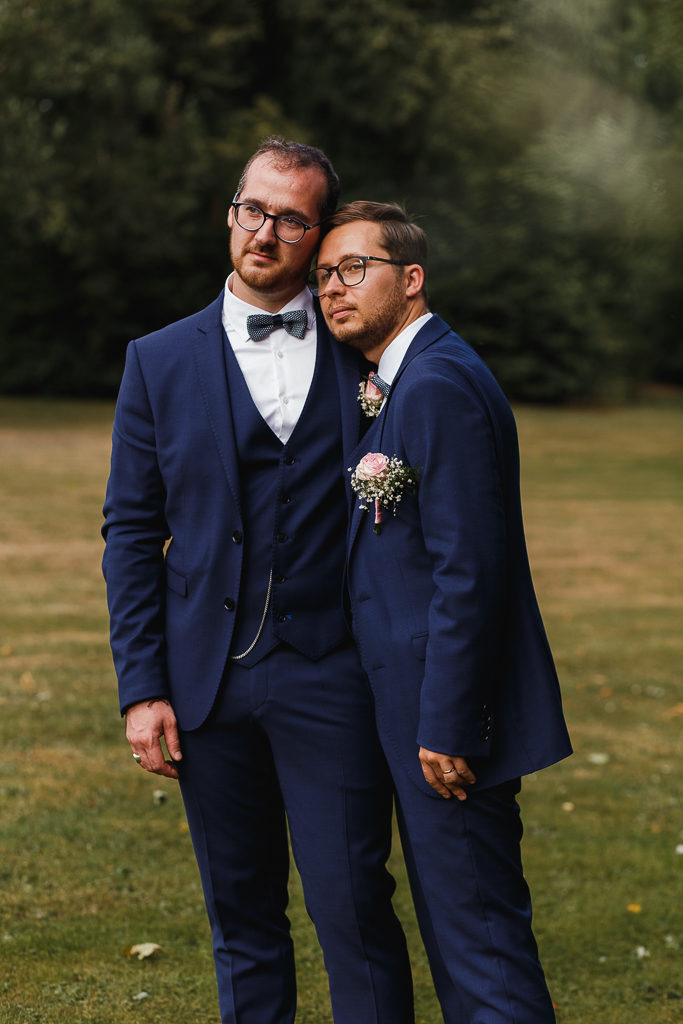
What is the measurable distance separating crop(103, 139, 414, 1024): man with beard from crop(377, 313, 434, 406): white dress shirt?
0.12 metres

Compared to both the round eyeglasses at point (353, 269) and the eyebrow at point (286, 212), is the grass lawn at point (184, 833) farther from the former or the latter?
the eyebrow at point (286, 212)

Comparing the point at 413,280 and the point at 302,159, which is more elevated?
the point at 302,159

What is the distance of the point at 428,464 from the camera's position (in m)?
2.36

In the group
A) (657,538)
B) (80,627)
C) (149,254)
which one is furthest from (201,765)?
(149,254)

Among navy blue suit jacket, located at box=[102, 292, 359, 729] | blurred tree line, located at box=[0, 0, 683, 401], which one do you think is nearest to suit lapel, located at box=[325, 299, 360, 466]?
navy blue suit jacket, located at box=[102, 292, 359, 729]

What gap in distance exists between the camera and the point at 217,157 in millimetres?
27656

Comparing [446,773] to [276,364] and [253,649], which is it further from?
[276,364]

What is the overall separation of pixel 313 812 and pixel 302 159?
63.9 inches

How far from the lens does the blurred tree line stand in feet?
74.4

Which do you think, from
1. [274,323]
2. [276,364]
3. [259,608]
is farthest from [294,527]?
[274,323]

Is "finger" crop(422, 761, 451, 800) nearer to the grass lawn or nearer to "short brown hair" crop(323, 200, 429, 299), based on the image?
"short brown hair" crop(323, 200, 429, 299)

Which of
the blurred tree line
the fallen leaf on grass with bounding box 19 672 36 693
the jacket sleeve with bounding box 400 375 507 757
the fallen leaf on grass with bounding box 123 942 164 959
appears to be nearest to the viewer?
the jacket sleeve with bounding box 400 375 507 757

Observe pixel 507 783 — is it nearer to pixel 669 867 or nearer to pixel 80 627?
pixel 669 867

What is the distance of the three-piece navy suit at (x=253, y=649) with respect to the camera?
261 cm
